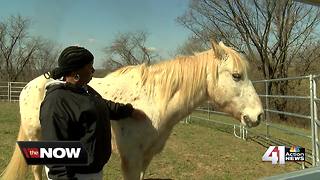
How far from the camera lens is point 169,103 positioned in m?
3.59

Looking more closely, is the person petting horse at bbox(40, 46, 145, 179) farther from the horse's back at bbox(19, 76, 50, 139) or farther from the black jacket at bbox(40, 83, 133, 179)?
the horse's back at bbox(19, 76, 50, 139)

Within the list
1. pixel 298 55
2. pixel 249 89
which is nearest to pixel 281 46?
pixel 298 55

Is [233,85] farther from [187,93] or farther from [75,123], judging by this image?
[75,123]

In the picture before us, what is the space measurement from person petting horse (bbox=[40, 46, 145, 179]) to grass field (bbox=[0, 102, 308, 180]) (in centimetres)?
361

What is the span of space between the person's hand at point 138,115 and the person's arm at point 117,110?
14 cm

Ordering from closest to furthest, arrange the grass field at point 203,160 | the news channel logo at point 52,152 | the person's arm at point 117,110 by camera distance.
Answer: the news channel logo at point 52,152, the person's arm at point 117,110, the grass field at point 203,160

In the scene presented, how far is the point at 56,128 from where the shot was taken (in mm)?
2100

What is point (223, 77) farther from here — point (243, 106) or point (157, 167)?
point (157, 167)

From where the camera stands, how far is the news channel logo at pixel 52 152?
6.23ft

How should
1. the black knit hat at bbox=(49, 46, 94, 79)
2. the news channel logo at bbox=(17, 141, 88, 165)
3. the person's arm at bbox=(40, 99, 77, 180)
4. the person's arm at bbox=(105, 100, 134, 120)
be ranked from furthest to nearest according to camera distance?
the person's arm at bbox=(105, 100, 134, 120), the black knit hat at bbox=(49, 46, 94, 79), the person's arm at bbox=(40, 99, 77, 180), the news channel logo at bbox=(17, 141, 88, 165)

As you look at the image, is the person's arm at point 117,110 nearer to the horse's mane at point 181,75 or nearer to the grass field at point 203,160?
the horse's mane at point 181,75

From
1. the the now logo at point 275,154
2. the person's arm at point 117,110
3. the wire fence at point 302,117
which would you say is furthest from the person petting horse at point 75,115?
the the now logo at point 275,154


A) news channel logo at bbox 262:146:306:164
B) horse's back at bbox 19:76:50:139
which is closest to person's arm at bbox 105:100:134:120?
horse's back at bbox 19:76:50:139

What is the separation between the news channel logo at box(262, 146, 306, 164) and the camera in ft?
21.8
